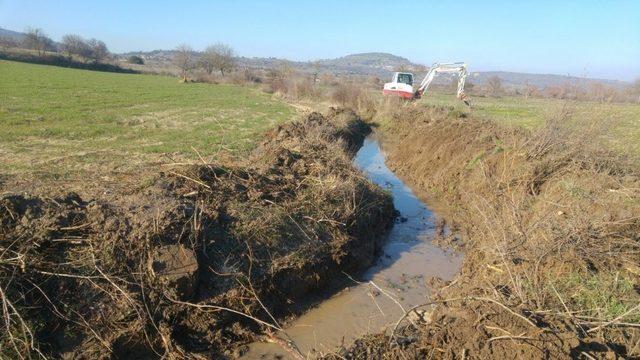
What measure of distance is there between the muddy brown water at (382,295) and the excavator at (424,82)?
17.2m

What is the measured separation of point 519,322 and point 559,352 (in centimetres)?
45

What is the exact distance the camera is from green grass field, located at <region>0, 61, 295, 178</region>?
11255 mm

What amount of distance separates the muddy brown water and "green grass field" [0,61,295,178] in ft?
16.9

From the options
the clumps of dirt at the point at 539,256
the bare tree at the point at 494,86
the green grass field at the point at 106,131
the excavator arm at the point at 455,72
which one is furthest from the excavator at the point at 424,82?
the bare tree at the point at 494,86

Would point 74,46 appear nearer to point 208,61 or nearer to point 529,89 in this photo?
point 208,61

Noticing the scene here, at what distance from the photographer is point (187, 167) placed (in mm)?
7758

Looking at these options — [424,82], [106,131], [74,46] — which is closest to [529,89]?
[424,82]

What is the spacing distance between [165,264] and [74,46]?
270 ft

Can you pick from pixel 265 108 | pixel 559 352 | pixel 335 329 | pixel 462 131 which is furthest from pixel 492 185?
pixel 265 108

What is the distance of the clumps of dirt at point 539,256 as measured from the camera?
4.29 metres

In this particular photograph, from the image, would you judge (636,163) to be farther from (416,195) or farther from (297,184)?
(297,184)

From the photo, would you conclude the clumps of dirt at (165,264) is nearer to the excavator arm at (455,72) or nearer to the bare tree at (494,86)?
the excavator arm at (455,72)

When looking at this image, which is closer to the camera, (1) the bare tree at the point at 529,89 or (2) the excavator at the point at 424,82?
(1) the bare tree at the point at 529,89

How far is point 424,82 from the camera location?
29.1 metres
